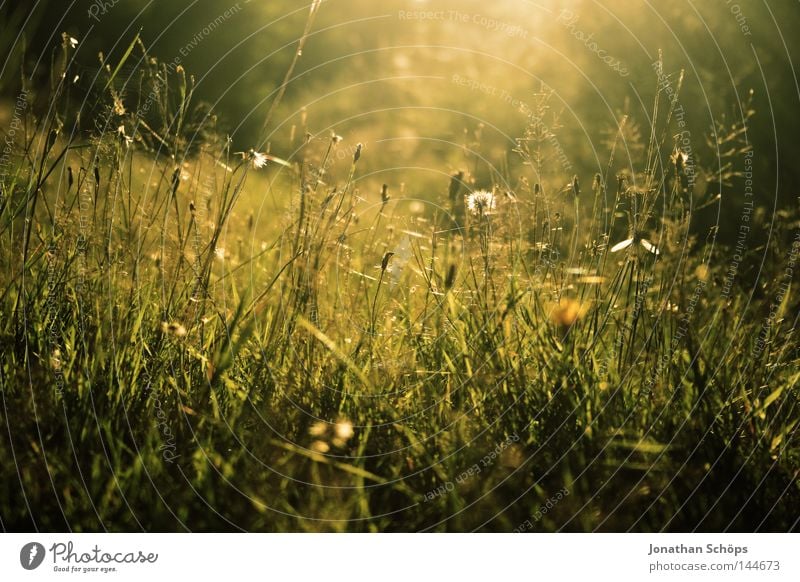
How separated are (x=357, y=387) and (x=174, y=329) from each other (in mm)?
423

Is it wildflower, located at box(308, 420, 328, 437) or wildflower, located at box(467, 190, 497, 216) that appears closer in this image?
wildflower, located at box(308, 420, 328, 437)

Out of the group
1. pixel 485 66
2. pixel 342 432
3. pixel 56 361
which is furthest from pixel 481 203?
pixel 485 66

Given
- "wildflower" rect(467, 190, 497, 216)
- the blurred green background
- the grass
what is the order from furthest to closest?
1. the blurred green background
2. "wildflower" rect(467, 190, 497, 216)
3. the grass

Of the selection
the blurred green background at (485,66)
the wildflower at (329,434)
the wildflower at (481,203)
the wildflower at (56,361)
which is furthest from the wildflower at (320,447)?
the blurred green background at (485,66)

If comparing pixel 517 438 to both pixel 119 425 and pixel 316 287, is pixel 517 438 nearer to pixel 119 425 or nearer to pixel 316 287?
pixel 316 287

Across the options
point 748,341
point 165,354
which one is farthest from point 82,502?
point 748,341

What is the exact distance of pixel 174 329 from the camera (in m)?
1.70

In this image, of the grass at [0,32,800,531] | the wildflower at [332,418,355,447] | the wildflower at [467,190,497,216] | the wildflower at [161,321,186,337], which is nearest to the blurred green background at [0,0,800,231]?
the wildflower at [467,190,497,216]

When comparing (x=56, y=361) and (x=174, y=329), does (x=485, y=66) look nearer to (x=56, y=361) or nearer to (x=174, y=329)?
(x=174, y=329)

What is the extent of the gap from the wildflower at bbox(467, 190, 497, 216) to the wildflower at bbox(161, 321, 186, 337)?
733mm
